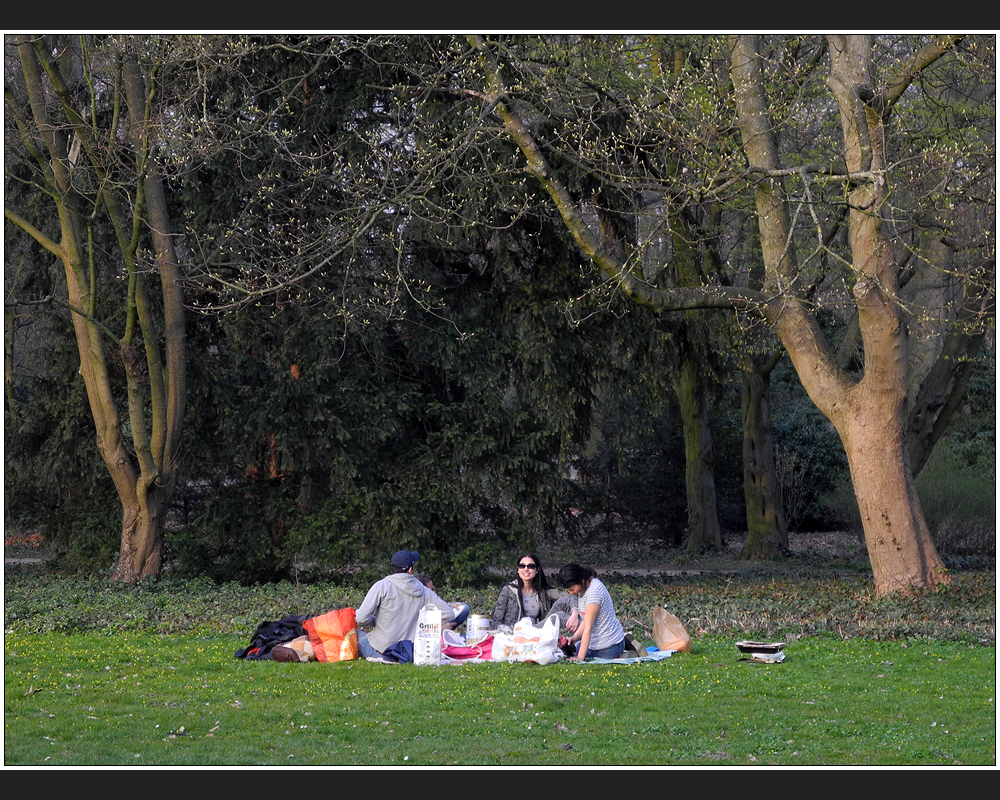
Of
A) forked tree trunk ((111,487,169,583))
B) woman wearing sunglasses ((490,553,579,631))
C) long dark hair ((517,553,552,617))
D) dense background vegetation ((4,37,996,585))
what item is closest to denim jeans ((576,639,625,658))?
woman wearing sunglasses ((490,553,579,631))

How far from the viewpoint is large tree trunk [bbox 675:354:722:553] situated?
22578 millimetres

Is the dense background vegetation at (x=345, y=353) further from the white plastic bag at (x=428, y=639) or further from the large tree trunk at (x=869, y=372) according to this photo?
the white plastic bag at (x=428, y=639)

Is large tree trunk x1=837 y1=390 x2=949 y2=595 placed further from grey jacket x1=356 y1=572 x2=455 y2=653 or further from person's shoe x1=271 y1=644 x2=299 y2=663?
person's shoe x1=271 y1=644 x2=299 y2=663

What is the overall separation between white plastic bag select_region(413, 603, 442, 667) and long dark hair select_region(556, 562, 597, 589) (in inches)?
45.3

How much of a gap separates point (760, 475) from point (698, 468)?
1772 mm

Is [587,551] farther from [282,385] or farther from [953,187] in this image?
[953,187]

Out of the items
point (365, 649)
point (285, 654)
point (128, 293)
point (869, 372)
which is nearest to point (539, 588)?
point (365, 649)

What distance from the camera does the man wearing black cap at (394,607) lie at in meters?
9.45

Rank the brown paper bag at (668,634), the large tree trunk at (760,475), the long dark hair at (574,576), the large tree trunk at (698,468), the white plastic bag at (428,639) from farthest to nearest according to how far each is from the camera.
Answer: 1. the large tree trunk at (698,468)
2. the large tree trunk at (760,475)
3. the brown paper bag at (668,634)
4. the long dark hair at (574,576)
5. the white plastic bag at (428,639)

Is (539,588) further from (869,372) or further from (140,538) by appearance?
(140,538)

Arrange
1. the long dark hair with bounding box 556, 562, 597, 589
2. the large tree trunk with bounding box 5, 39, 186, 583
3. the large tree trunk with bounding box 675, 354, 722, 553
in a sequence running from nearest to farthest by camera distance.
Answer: the long dark hair with bounding box 556, 562, 597, 589
the large tree trunk with bounding box 5, 39, 186, 583
the large tree trunk with bounding box 675, 354, 722, 553

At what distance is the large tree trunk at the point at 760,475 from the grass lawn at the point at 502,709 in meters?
11.3

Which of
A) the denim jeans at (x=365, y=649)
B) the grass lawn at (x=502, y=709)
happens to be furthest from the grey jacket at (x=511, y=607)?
the denim jeans at (x=365, y=649)

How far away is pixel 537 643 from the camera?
9281 millimetres
